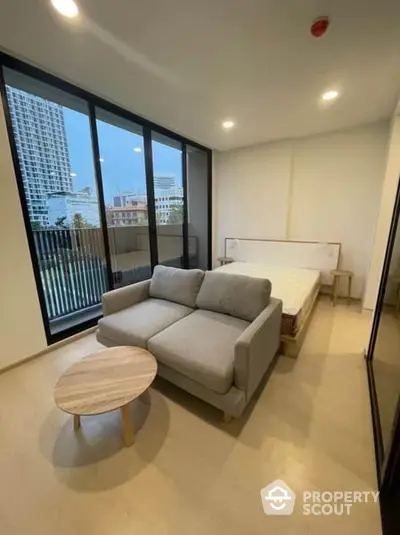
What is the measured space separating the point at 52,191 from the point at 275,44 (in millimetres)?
2421

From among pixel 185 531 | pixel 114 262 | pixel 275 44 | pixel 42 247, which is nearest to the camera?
pixel 185 531

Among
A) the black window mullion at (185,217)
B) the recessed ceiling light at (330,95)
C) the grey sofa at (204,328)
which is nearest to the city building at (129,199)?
the black window mullion at (185,217)

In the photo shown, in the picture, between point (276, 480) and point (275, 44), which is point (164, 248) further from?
point (276, 480)

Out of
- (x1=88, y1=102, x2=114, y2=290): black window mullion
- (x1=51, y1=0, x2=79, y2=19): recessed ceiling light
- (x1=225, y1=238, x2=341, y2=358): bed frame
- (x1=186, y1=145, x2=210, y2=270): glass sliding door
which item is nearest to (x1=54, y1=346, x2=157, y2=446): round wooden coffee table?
(x1=88, y1=102, x2=114, y2=290): black window mullion

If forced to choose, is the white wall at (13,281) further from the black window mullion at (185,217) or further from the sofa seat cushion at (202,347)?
the black window mullion at (185,217)

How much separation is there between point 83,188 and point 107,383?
2246 millimetres

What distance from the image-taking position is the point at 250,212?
4.57 m

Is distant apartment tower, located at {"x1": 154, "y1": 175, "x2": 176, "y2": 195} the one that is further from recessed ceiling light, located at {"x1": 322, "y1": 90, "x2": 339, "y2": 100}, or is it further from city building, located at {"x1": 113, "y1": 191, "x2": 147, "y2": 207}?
recessed ceiling light, located at {"x1": 322, "y1": 90, "x2": 339, "y2": 100}

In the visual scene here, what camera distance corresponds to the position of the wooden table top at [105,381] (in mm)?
1320

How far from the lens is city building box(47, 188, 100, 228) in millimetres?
2547

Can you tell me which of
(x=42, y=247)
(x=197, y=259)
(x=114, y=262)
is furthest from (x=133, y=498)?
(x=197, y=259)

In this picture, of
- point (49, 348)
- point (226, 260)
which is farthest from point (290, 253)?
point (49, 348)

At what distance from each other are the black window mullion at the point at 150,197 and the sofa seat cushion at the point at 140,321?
1.36m

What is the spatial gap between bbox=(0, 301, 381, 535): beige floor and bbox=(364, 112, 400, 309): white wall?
1.73 metres
